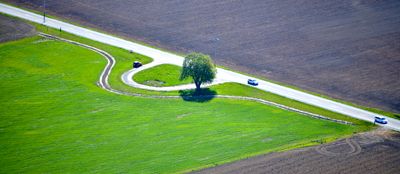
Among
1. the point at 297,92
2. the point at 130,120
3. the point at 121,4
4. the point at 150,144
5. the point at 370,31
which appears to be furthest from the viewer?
the point at 121,4

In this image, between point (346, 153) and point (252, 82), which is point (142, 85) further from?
point (346, 153)

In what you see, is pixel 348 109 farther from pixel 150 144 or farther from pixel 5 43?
pixel 5 43

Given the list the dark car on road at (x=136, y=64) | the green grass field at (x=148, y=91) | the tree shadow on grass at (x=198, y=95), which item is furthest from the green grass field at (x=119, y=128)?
the dark car on road at (x=136, y=64)

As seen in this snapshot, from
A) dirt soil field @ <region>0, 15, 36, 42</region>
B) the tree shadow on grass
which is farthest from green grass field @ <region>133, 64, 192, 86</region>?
dirt soil field @ <region>0, 15, 36, 42</region>

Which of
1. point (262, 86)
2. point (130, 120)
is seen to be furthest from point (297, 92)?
point (130, 120)

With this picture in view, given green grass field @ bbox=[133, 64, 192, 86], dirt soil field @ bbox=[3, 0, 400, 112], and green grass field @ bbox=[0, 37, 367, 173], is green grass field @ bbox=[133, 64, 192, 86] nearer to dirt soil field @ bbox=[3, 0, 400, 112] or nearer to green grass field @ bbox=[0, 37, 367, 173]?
green grass field @ bbox=[0, 37, 367, 173]

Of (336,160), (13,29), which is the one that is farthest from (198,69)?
(13,29)
